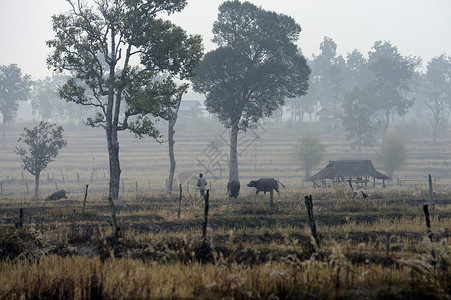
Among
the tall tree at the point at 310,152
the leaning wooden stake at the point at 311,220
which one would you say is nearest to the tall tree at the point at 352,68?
the tall tree at the point at 310,152

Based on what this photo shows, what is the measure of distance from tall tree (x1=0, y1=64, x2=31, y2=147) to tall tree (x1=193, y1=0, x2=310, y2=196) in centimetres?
7292

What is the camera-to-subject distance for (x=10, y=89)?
10444 centimetres

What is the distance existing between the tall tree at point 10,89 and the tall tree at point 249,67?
239 feet

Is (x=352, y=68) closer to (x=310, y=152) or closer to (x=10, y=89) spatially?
(x=310, y=152)

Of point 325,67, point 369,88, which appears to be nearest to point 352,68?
point 325,67

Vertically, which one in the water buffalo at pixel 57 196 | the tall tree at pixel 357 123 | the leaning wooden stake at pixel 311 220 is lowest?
the water buffalo at pixel 57 196

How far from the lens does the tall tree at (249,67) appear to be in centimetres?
4484

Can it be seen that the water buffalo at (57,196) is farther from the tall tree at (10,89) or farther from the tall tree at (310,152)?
the tall tree at (10,89)

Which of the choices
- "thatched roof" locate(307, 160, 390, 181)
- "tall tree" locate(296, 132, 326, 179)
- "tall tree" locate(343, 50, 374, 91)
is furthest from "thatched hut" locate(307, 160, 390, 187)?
"tall tree" locate(343, 50, 374, 91)

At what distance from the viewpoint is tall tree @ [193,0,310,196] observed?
147 ft

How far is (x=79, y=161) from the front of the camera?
86.0 metres

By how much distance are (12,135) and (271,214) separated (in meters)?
104

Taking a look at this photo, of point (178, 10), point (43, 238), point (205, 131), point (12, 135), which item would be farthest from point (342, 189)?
point (12, 135)

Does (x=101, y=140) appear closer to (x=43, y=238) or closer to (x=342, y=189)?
(x=342, y=189)
